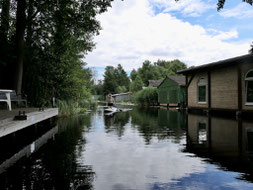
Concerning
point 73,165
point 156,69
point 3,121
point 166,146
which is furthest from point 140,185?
point 156,69

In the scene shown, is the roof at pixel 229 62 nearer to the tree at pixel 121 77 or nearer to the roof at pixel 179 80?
the roof at pixel 179 80

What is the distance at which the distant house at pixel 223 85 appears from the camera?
1784 cm

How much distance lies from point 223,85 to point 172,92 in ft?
55.0

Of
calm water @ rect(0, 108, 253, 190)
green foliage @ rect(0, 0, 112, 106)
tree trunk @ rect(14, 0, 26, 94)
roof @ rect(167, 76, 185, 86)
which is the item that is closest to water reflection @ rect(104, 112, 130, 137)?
calm water @ rect(0, 108, 253, 190)

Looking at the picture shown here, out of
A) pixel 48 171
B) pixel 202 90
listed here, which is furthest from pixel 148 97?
pixel 48 171

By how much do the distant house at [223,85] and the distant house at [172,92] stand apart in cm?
840

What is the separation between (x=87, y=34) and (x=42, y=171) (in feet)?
54.3

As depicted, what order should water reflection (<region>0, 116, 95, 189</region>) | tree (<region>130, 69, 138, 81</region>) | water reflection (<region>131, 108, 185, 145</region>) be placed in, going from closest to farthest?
water reflection (<region>0, 116, 95, 189</region>) → water reflection (<region>131, 108, 185, 145</region>) → tree (<region>130, 69, 138, 81</region>)

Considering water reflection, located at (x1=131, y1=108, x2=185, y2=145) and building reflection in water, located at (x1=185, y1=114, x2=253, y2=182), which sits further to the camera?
water reflection, located at (x1=131, y1=108, x2=185, y2=145)

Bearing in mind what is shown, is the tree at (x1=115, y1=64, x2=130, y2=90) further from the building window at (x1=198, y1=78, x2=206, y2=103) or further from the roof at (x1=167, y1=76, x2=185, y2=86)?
the building window at (x1=198, y1=78, x2=206, y2=103)

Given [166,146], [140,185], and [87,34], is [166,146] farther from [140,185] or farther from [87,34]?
[87,34]

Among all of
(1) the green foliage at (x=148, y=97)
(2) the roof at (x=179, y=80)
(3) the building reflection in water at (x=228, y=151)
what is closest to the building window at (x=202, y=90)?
(2) the roof at (x=179, y=80)

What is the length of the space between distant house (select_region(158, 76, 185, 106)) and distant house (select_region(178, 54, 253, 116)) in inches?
331

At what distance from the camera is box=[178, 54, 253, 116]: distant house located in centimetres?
1784
